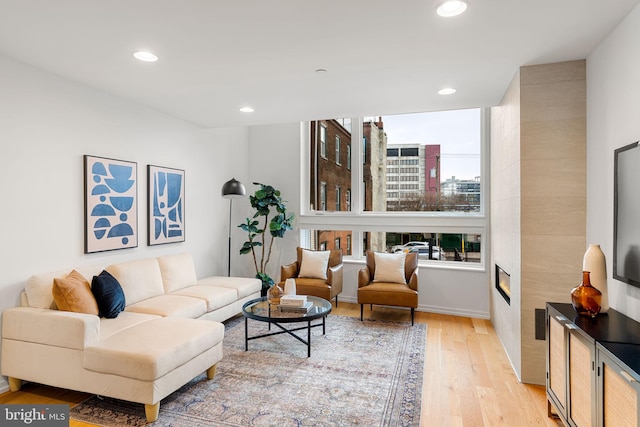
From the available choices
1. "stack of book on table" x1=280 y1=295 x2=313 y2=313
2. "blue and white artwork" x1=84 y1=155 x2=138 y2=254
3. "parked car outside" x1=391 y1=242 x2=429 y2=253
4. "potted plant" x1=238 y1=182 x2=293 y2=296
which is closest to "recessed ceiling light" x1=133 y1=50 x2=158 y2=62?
"blue and white artwork" x1=84 y1=155 x2=138 y2=254

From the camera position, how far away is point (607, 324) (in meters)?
Result: 2.05

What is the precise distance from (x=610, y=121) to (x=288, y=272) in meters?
3.91

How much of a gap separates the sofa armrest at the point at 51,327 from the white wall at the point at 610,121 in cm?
345

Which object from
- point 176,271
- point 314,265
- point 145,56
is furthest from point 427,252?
point 145,56

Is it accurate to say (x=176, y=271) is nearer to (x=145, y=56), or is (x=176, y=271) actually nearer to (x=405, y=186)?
(x=145, y=56)

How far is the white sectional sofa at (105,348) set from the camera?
2.39 metres

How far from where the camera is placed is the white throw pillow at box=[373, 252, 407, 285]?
480 cm

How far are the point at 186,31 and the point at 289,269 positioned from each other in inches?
137

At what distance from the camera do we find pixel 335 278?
4.98m

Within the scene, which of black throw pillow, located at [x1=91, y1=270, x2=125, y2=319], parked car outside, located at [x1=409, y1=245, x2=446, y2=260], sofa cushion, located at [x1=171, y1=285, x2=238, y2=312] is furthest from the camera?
parked car outside, located at [x1=409, y1=245, x2=446, y2=260]

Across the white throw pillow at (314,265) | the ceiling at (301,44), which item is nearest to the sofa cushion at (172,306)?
the white throw pillow at (314,265)

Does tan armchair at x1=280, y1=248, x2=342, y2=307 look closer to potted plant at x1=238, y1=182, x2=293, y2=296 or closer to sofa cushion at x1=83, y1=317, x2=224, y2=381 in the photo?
potted plant at x1=238, y1=182, x2=293, y2=296

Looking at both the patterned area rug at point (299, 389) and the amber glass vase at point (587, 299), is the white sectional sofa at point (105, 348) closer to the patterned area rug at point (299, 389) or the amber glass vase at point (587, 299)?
the patterned area rug at point (299, 389)

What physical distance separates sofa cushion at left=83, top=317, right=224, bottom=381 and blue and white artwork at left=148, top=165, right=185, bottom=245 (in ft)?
5.36
